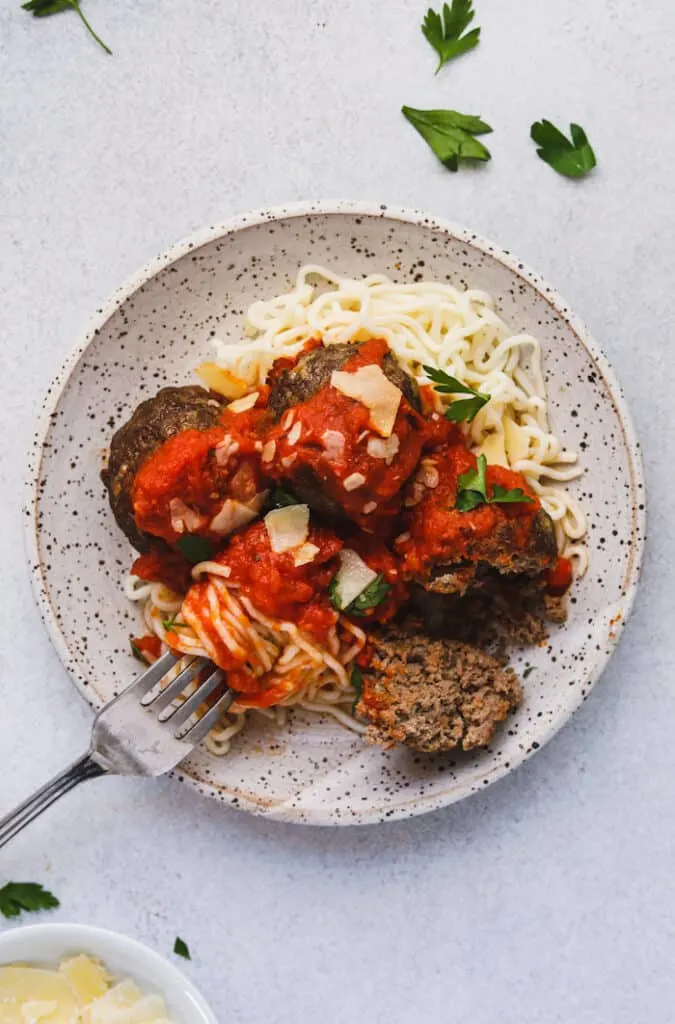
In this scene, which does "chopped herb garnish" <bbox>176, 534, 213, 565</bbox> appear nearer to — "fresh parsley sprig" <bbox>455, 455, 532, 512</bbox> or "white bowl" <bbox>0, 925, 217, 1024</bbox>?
"fresh parsley sprig" <bbox>455, 455, 532, 512</bbox>

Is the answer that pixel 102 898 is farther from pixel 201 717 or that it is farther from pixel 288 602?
pixel 288 602

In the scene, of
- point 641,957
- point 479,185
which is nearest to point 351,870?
point 641,957

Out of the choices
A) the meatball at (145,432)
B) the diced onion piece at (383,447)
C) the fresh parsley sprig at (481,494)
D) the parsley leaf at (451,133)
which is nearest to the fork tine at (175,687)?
the meatball at (145,432)

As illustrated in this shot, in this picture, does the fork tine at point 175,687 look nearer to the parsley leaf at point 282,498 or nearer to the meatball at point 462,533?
the parsley leaf at point 282,498

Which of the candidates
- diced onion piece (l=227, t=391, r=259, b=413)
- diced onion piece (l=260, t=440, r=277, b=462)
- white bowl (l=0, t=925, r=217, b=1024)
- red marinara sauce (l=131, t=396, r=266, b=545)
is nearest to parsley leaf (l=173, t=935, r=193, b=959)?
Answer: white bowl (l=0, t=925, r=217, b=1024)

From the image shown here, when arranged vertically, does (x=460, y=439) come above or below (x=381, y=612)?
above

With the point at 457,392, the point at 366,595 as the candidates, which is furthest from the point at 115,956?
the point at 457,392

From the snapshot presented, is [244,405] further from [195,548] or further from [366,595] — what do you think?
[366,595]
